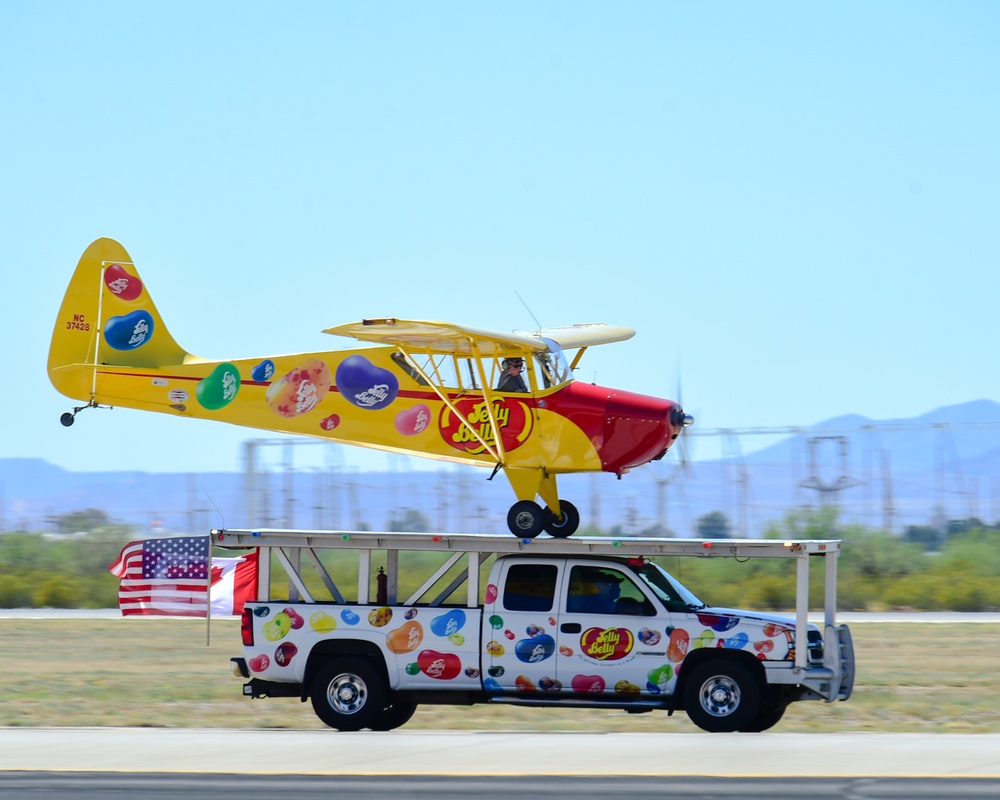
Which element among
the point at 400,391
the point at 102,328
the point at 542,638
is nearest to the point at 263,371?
the point at 400,391

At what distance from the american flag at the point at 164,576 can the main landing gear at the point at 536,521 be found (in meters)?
4.55

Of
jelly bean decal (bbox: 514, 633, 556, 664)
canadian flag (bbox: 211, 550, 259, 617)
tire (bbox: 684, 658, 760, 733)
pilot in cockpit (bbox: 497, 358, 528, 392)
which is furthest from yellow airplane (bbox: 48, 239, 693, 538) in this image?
canadian flag (bbox: 211, 550, 259, 617)

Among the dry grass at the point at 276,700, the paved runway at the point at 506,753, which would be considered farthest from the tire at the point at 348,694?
the dry grass at the point at 276,700

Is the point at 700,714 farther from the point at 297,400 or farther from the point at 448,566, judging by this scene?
the point at 297,400

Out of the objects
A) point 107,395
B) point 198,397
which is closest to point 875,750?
point 198,397

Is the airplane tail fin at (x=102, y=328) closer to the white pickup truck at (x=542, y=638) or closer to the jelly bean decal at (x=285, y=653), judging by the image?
the white pickup truck at (x=542, y=638)

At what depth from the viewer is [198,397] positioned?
642 inches

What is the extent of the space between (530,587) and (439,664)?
3.73 feet

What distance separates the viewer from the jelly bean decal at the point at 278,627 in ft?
44.5

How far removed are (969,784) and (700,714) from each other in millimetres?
3274

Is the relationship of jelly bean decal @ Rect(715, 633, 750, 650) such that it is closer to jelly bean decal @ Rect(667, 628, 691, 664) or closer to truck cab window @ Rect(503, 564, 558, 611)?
jelly bean decal @ Rect(667, 628, 691, 664)

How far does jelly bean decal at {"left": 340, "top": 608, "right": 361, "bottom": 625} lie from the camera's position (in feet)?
44.4

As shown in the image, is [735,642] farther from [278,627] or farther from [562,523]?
[278,627]

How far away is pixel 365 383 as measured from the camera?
1584 cm
